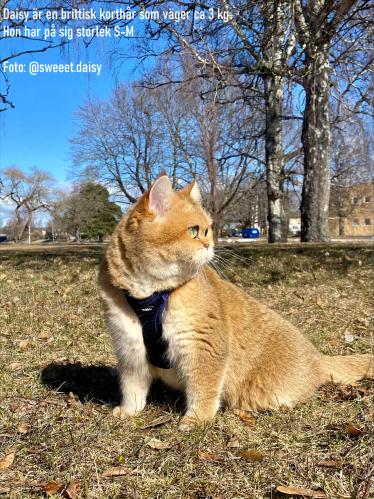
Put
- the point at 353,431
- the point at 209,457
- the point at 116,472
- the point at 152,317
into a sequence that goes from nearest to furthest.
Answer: the point at 116,472, the point at 209,457, the point at 353,431, the point at 152,317

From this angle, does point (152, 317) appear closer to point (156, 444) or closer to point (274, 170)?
point (156, 444)

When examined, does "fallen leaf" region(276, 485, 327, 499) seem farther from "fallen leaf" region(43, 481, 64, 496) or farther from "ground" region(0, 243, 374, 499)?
"fallen leaf" region(43, 481, 64, 496)

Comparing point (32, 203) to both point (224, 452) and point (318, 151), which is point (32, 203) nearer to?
point (318, 151)

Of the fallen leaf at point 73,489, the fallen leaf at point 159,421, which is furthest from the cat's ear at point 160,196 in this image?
the fallen leaf at point 73,489

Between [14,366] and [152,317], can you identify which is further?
[14,366]

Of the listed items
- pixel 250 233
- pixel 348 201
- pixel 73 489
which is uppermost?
pixel 348 201

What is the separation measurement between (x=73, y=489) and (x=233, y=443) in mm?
819

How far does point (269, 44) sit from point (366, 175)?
33729 mm

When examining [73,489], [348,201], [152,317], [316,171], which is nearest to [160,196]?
[152,317]

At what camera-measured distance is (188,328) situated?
2381mm

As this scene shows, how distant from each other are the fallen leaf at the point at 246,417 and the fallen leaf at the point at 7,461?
124 cm

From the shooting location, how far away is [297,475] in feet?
5.94

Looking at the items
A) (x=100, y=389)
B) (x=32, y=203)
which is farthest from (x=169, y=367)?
(x=32, y=203)

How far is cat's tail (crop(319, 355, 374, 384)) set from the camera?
296cm
